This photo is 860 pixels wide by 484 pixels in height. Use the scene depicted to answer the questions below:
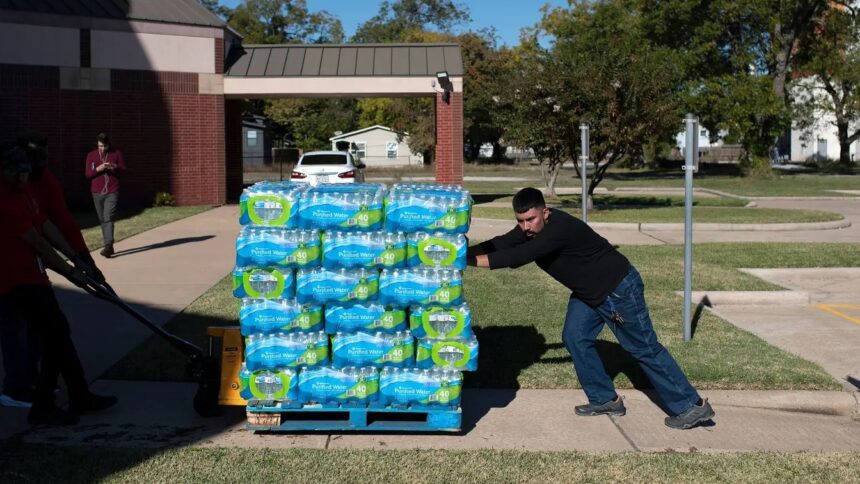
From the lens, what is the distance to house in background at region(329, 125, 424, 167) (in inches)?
2945

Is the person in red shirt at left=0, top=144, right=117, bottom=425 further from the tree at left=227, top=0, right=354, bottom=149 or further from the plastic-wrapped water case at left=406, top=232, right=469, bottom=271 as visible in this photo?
the tree at left=227, top=0, right=354, bottom=149

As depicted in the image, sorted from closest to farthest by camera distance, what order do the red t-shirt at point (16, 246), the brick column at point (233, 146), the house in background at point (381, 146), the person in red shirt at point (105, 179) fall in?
the red t-shirt at point (16, 246)
the person in red shirt at point (105, 179)
the brick column at point (233, 146)
the house in background at point (381, 146)

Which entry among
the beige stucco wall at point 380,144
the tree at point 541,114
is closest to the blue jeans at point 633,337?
the tree at point 541,114

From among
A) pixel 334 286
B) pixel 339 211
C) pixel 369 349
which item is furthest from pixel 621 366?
pixel 339 211

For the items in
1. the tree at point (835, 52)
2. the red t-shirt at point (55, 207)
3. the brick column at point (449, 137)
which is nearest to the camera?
the red t-shirt at point (55, 207)

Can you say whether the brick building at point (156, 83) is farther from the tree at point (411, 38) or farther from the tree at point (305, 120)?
the tree at point (305, 120)

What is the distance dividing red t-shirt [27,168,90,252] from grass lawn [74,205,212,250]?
8608 millimetres

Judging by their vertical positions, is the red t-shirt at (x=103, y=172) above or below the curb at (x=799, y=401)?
above

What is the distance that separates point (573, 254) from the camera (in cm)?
623

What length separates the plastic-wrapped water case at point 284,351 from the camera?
5.93m

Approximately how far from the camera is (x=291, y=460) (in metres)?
5.56

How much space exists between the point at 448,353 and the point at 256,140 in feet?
A: 185

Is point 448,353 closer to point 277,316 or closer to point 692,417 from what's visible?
point 277,316

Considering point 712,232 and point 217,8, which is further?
point 217,8
